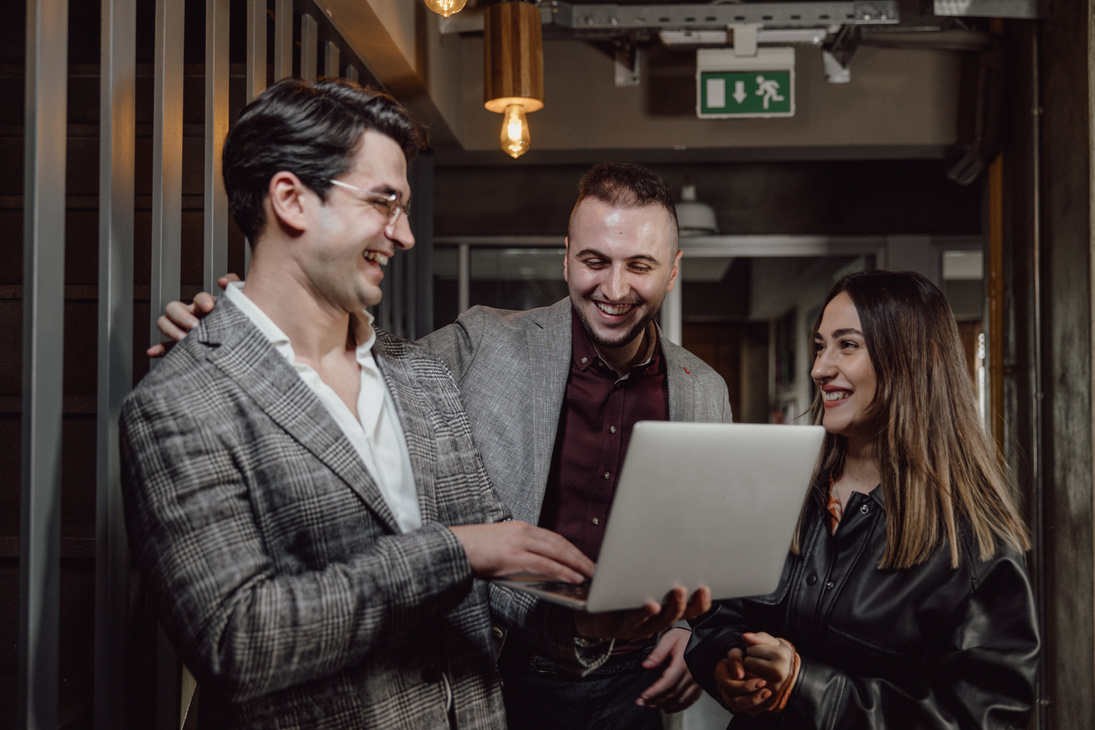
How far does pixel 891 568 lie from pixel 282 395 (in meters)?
1.08

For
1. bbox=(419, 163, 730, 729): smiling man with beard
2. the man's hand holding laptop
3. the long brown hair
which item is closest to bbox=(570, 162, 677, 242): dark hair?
bbox=(419, 163, 730, 729): smiling man with beard

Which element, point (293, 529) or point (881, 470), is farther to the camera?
point (881, 470)

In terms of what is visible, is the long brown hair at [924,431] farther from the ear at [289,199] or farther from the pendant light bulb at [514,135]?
the pendant light bulb at [514,135]

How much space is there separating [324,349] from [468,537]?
37 centimetres

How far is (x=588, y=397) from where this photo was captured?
79.6 inches

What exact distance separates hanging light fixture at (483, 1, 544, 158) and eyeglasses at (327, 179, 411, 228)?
1710 millimetres

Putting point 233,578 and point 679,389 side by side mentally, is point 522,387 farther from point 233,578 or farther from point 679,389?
point 233,578

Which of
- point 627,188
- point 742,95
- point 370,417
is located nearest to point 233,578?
point 370,417

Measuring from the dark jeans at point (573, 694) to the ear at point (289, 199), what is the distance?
3.65 feet

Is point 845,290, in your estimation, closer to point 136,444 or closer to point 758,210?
point 136,444

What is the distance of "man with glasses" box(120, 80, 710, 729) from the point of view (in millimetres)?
1032

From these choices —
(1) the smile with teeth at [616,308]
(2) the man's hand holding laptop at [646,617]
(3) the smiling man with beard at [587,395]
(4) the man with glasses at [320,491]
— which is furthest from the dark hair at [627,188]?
(2) the man's hand holding laptop at [646,617]

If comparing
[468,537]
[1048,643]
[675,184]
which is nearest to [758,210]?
[675,184]

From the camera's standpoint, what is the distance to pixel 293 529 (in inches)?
44.5
